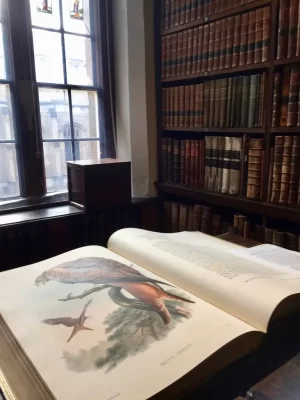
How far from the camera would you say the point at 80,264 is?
2.50ft

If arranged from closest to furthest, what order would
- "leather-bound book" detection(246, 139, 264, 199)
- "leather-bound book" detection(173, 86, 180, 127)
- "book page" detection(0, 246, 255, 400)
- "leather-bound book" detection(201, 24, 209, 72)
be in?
"book page" detection(0, 246, 255, 400)
"leather-bound book" detection(246, 139, 264, 199)
"leather-bound book" detection(201, 24, 209, 72)
"leather-bound book" detection(173, 86, 180, 127)

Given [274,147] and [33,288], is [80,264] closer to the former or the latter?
[33,288]

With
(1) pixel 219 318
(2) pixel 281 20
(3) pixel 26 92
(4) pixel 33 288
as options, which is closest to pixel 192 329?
(1) pixel 219 318

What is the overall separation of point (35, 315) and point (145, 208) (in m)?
1.27

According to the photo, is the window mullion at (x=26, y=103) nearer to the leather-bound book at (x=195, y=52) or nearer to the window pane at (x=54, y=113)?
the window pane at (x=54, y=113)

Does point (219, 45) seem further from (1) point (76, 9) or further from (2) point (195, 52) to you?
(1) point (76, 9)

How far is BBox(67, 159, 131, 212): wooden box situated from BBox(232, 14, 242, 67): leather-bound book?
0.65 m

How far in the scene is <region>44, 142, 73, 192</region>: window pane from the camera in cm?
180

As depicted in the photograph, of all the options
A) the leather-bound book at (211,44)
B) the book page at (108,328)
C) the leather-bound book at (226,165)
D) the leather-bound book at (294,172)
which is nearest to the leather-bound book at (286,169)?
the leather-bound book at (294,172)

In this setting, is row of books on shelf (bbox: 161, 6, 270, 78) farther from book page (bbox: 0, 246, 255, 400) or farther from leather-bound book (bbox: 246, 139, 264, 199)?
book page (bbox: 0, 246, 255, 400)

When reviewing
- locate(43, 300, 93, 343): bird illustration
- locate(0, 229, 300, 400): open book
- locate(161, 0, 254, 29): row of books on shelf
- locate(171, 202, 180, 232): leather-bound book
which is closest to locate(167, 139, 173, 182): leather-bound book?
locate(171, 202, 180, 232): leather-bound book

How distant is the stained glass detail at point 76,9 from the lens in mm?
1782

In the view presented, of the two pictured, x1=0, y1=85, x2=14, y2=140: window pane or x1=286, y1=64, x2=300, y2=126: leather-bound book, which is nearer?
x1=286, y1=64, x2=300, y2=126: leather-bound book

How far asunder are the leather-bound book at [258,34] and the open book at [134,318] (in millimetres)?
914
